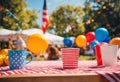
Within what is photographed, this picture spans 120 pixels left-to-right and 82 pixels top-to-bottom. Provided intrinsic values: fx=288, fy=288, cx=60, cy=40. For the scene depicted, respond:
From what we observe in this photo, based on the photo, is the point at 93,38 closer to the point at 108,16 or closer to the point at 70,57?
the point at 70,57

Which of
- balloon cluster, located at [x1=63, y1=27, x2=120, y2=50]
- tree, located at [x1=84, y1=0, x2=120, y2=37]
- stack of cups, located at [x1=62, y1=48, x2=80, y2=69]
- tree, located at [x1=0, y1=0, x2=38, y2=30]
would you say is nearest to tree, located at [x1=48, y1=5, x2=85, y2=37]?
tree, located at [x1=84, y1=0, x2=120, y2=37]

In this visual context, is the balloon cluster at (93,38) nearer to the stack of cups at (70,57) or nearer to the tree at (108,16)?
the stack of cups at (70,57)

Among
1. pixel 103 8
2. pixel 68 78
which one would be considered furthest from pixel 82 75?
pixel 103 8

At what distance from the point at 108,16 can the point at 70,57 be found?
29.2 meters

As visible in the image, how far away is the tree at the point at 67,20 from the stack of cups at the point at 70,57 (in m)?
43.1

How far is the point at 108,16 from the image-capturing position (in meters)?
30.5

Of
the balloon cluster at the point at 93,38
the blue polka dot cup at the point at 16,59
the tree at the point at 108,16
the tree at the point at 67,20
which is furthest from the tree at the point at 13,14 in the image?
the blue polka dot cup at the point at 16,59

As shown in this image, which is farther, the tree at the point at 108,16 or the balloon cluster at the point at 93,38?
the tree at the point at 108,16

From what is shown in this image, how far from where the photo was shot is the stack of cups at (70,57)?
1837 mm

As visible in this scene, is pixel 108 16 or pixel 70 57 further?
pixel 108 16

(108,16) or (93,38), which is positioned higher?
(108,16)

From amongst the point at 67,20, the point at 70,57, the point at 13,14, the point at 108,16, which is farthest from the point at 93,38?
the point at 67,20

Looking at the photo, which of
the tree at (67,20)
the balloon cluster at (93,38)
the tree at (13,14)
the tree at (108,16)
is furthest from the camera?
the tree at (67,20)

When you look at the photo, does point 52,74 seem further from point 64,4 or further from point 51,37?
point 64,4
